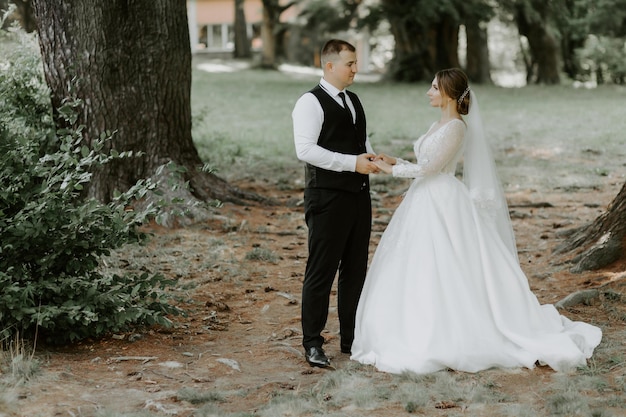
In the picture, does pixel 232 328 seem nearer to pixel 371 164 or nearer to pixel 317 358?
pixel 317 358

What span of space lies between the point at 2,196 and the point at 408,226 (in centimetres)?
246

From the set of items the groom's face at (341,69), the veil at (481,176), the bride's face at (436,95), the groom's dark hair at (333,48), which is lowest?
the veil at (481,176)

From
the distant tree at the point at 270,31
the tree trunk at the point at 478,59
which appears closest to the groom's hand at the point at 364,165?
the tree trunk at the point at 478,59

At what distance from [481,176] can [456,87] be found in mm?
577

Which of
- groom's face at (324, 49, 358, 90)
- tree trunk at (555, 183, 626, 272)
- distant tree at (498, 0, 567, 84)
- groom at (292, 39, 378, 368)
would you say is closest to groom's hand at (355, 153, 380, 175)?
groom at (292, 39, 378, 368)

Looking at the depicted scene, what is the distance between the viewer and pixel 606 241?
7.28 metres

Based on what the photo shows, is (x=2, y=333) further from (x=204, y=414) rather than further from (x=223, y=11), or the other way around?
(x=223, y=11)

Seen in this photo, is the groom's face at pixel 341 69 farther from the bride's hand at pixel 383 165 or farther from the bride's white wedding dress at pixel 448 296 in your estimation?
the bride's white wedding dress at pixel 448 296

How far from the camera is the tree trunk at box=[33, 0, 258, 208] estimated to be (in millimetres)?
8367

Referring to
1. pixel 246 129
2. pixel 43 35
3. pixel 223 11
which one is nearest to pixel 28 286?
pixel 43 35

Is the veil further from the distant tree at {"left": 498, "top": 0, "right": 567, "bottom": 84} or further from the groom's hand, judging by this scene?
the distant tree at {"left": 498, "top": 0, "right": 567, "bottom": 84}

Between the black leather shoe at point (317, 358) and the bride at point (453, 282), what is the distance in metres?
0.20

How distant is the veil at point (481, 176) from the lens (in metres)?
5.50

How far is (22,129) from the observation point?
8039 millimetres
